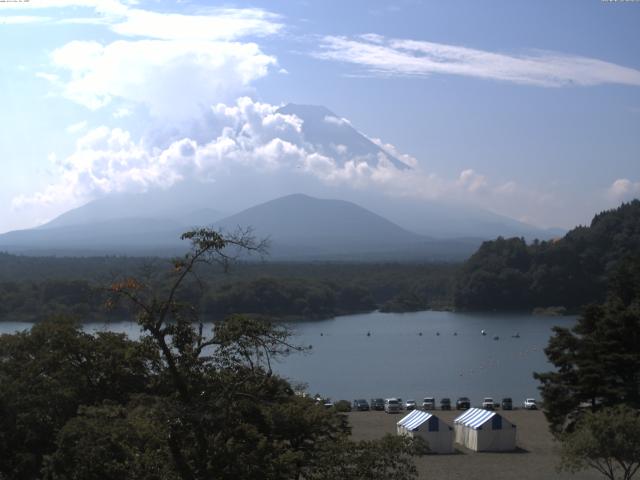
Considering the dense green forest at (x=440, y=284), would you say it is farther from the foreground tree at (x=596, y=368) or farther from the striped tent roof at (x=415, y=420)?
the foreground tree at (x=596, y=368)

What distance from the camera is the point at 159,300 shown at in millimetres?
3553

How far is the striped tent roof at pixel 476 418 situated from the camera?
10727mm

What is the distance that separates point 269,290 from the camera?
33219mm

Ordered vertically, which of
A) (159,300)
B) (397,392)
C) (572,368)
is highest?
(159,300)

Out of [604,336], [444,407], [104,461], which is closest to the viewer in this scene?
[104,461]

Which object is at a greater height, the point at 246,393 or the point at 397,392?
the point at 246,393

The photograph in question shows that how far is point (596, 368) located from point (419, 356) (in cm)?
1374

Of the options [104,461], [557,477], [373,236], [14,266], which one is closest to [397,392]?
[557,477]

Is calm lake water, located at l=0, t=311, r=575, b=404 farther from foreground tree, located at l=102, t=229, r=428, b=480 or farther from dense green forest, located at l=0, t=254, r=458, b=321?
foreground tree, located at l=102, t=229, r=428, b=480

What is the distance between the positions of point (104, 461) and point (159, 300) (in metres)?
0.87

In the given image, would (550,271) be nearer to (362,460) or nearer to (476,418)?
(476,418)

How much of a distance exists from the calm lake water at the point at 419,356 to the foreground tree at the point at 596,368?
17.3 feet

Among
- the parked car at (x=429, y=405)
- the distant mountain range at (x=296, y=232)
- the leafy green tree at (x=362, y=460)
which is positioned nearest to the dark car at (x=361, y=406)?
the parked car at (x=429, y=405)

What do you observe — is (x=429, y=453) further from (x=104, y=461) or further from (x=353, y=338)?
(x=353, y=338)
